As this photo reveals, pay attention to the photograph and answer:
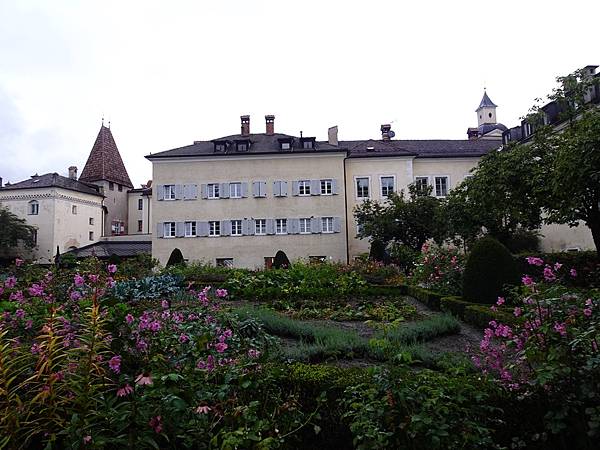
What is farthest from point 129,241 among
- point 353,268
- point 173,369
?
point 173,369

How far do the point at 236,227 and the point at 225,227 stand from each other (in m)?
0.78

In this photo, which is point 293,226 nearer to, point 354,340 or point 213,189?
point 213,189

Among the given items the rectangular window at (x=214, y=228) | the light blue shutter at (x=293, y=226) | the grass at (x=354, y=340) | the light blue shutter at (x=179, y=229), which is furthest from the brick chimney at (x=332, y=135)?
the grass at (x=354, y=340)

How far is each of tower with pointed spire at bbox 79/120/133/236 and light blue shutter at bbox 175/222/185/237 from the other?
23.6 metres

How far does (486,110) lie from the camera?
7056cm

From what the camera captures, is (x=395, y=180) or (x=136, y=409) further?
(x=395, y=180)

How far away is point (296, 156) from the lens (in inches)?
1410

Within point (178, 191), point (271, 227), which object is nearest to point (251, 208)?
point (271, 227)

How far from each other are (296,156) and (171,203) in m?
9.67

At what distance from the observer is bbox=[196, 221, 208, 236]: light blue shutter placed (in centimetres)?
3478

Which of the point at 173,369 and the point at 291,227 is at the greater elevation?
the point at 291,227

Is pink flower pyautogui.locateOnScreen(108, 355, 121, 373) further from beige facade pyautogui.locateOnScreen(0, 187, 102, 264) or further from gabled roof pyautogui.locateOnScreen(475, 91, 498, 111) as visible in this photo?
gabled roof pyautogui.locateOnScreen(475, 91, 498, 111)

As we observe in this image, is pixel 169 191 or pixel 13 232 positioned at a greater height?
pixel 169 191

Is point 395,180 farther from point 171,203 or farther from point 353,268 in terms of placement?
point 353,268
